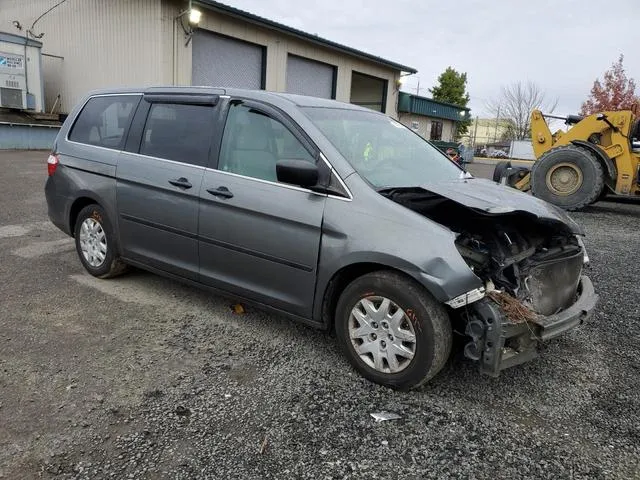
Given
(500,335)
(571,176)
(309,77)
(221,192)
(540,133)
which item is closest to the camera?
(500,335)

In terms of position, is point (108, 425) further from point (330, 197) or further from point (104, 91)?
point (104, 91)

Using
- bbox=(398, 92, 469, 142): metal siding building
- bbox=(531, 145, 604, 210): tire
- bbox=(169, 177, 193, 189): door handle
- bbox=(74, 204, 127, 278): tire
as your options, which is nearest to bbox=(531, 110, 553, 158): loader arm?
bbox=(531, 145, 604, 210): tire

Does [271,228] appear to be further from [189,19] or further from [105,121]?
[189,19]

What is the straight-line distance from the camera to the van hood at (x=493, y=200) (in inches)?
119

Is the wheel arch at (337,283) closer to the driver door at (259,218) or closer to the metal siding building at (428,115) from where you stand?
the driver door at (259,218)

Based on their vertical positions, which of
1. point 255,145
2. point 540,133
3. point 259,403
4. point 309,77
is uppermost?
point 309,77

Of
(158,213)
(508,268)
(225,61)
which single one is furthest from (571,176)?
(225,61)

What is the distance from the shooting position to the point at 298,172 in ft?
10.2

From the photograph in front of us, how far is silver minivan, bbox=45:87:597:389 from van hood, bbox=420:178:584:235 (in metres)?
0.02

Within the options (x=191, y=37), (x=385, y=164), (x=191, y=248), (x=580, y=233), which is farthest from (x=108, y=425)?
(x=191, y=37)

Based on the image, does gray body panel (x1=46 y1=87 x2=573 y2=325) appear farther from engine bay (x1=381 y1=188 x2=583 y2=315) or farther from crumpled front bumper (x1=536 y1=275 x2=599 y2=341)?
crumpled front bumper (x1=536 y1=275 x2=599 y2=341)

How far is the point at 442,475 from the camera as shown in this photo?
238cm

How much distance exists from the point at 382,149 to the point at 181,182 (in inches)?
61.6

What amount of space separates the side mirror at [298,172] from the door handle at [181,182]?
982mm
